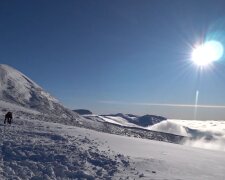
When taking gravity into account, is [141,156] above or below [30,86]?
below

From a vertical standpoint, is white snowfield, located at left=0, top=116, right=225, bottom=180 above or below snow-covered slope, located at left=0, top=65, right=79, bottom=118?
below

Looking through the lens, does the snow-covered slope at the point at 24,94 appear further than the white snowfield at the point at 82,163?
Yes

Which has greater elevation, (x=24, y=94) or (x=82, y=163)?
(x=24, y=94)

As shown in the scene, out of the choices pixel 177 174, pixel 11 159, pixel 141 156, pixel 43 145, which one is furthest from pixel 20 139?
pixel 177 174

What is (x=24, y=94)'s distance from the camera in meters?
149

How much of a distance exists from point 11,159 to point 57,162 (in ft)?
10.3

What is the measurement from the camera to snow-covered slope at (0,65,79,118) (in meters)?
137

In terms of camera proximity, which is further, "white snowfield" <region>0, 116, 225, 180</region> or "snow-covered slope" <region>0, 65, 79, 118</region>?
"snow-covered slope" <region>0, 65, 79, 118</region>

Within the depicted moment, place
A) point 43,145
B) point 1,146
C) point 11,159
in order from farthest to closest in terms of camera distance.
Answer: point 43,145
point 1,146
point 11,159

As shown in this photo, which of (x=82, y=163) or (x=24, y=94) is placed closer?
(x=82, y=163)

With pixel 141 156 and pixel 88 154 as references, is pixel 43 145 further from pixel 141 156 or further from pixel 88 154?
pixel 141 156

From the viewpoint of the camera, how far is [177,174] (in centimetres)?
2309

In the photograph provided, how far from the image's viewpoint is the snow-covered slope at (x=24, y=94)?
137000 mm

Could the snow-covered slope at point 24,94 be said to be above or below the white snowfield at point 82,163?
above
